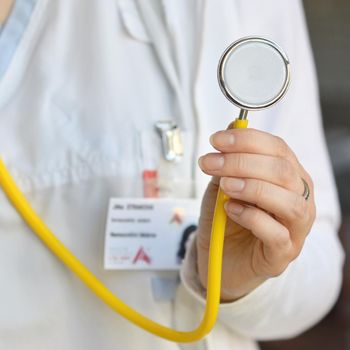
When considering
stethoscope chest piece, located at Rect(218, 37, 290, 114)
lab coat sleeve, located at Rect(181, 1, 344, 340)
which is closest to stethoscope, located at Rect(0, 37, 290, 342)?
stethoscope chest piece, located at Rect(218, 37, 290, 114)

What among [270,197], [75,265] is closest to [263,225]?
[270,197]

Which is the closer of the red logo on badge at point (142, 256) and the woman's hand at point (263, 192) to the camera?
the woman's hand at point (263, 192)

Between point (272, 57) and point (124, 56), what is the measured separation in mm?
307

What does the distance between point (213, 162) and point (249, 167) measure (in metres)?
0.03

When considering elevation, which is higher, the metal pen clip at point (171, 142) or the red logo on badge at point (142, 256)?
the metal pen clip at point (171, 142)

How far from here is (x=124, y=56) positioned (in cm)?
78

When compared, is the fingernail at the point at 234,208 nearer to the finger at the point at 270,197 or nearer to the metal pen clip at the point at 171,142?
the finger at the point at 270,197

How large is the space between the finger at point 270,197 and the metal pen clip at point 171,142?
0.21 metres

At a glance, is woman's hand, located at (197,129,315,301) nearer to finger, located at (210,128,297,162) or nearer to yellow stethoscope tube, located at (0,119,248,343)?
finger, located at (210,128,297,162)

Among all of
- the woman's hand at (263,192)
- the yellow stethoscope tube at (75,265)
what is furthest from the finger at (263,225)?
the yellow stethoscope tube at (75,265)

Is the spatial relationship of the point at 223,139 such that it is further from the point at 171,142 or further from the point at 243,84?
the point at 171,142

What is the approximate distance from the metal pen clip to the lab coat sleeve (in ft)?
0.34

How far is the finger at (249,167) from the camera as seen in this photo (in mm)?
515

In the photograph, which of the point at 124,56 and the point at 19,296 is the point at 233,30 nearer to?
the point at 124,56
